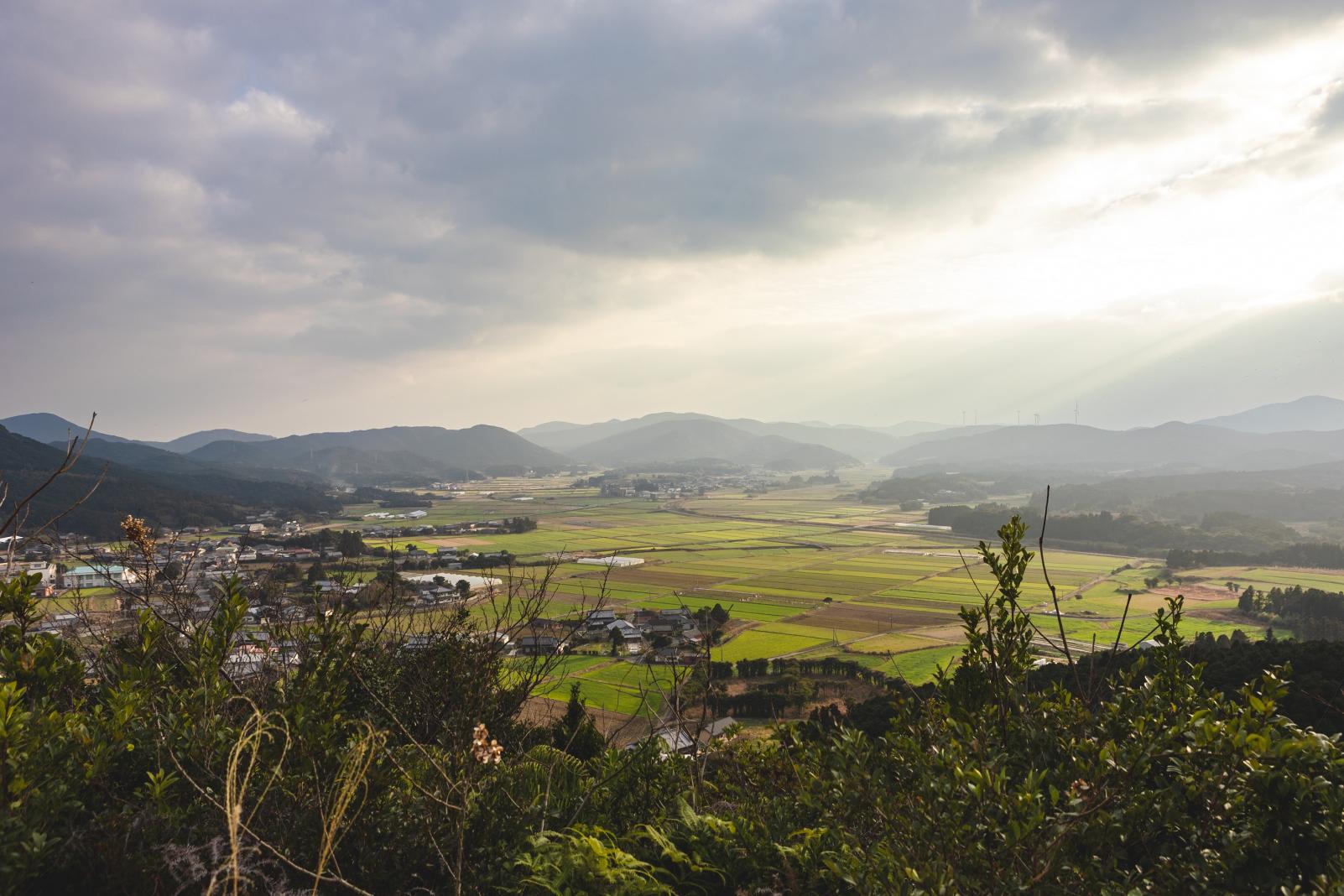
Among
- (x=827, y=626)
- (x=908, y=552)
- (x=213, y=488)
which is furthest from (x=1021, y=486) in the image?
(x=213, y=488)

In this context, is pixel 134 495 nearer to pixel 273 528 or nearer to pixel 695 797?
pixel 273 528

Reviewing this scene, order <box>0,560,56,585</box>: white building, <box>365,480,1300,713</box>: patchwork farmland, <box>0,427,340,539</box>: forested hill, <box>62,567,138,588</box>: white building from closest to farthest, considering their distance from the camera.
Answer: <box>0,560,56,585</box>: white building
<box>62,567,138,588</box>: white building
<box>365,480,1300,713</box>: patchwork farmland
<box>0,427,340,539</box>: forested hill

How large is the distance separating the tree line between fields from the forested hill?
2484cm

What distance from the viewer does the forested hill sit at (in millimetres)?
33844

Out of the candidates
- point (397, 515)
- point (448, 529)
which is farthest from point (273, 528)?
point (397, 515)

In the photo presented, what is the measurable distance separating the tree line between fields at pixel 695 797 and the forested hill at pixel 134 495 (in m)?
24.8

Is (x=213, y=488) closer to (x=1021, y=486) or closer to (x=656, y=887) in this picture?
(x=656, y=887)

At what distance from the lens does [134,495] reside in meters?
53.3

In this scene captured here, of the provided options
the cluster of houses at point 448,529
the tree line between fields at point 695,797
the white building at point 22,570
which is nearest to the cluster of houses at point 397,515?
the cluster of houses at point 448,529

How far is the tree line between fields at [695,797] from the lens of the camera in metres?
2.60

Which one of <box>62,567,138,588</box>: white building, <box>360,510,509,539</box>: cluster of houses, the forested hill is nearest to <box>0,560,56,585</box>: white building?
<box>62,567,138,588</box>: white building

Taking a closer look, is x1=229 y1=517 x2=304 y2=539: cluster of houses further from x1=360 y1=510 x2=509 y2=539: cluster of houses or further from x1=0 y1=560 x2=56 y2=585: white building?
x1=0 y1=560 x2=56 y2=585: white building

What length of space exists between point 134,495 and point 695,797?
218ft

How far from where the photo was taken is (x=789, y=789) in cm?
657
